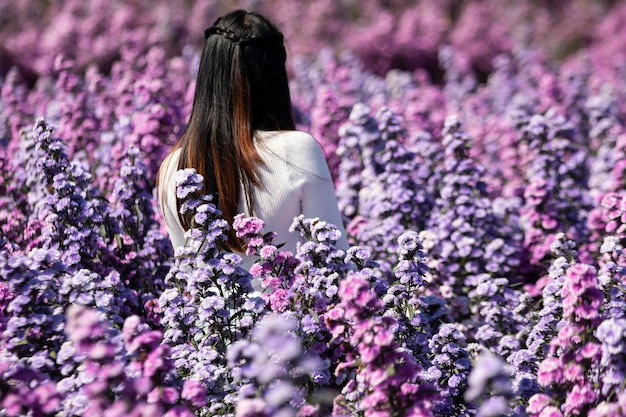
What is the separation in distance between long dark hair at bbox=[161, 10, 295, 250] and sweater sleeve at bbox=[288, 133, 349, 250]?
194 mm

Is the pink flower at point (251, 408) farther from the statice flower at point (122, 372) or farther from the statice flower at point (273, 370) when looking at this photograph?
the statice flower at point (122, 372)

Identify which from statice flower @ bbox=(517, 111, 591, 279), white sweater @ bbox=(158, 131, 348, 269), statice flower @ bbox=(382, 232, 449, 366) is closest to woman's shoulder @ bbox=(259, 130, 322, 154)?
white sweater @ bbox=(158, 131, 348, 269)

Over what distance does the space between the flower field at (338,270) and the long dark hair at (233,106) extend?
262mm

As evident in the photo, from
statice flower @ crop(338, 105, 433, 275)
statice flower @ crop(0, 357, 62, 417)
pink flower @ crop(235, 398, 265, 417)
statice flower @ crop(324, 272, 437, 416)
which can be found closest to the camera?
pink flower @ crop(235, 398, 265, 417)

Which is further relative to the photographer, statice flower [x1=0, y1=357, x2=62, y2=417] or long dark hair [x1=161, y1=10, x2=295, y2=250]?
long dark hair [x1=161, y1=10, x2=295, y2=250]

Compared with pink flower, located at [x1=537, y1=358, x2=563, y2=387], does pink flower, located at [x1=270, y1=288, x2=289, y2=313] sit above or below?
above

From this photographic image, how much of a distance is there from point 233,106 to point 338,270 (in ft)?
2.82

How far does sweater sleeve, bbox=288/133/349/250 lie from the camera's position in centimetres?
290

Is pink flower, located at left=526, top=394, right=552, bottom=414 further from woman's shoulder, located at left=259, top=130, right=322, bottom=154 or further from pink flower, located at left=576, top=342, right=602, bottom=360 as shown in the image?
woman's shoulder, located at left=259, top=130, right=322, bottom=154

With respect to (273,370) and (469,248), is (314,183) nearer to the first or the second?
(273,370)

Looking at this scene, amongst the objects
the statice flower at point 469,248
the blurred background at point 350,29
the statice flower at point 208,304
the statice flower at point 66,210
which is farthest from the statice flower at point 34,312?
the blurred background at point 350,29

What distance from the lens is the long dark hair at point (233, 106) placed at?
2.89 m

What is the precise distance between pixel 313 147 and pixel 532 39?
982cm

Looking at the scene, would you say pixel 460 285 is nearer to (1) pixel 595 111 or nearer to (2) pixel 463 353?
(2) pixel 463 353
